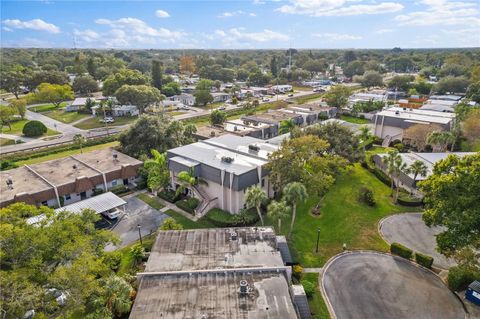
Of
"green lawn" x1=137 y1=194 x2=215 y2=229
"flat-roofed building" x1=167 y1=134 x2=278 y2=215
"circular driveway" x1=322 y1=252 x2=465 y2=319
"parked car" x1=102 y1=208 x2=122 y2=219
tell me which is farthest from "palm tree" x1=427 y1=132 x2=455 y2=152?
"parked car" x1=102 y1=208 x2=122 y2=219

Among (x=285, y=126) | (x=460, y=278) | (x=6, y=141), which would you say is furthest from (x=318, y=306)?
(x=6, y=141)

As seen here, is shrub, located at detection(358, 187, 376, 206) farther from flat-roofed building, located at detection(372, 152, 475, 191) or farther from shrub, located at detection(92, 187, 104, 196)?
shrub, located at detection(92, 187, 104, 196)

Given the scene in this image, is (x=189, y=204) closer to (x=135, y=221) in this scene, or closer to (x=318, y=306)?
(x=135, y=221)

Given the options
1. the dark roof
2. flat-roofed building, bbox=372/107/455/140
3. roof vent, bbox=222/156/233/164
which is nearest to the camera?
the dark roof

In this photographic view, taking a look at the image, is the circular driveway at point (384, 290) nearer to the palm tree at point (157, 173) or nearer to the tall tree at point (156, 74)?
the palm tree at point (157, 173)

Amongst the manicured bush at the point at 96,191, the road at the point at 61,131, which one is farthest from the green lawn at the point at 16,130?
the manicured bush at the point at 96,191

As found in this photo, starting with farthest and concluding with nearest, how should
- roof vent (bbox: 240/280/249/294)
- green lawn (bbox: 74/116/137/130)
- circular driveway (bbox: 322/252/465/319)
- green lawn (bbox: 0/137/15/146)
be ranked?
1. green lawn (bbox: 74/116/137/130)
2. green lawn (bbox: 0/137/15/146)
3. circular driveway (bbox: 322/252/465/319)
4. roof vent (bbox: 240/280/249/294)

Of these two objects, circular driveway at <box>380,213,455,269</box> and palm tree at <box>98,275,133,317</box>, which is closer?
palm tree at <box>98,275,133,317</box>
